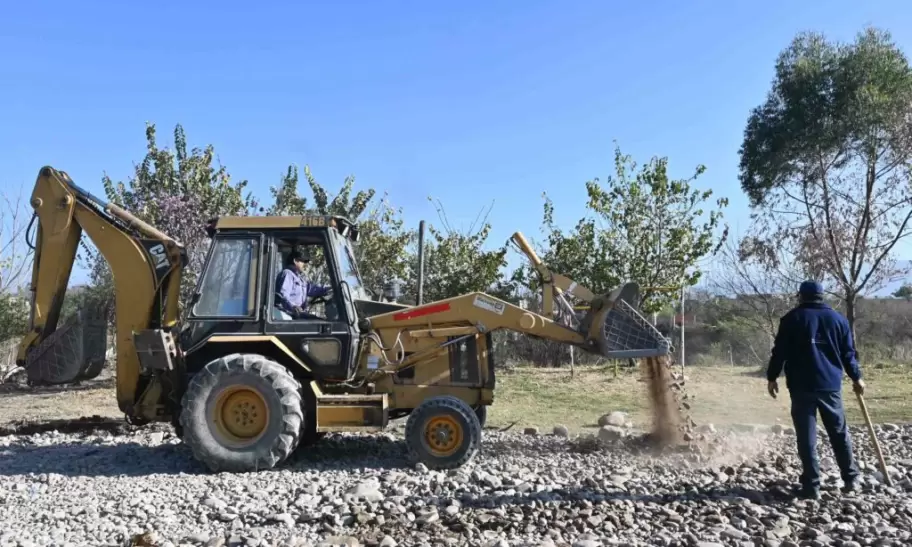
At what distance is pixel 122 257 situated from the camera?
7.64m

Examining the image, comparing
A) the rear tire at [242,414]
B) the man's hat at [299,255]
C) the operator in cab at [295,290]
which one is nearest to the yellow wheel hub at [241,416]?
the rear tire at [242,414]

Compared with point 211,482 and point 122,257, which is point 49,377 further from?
point 211,482

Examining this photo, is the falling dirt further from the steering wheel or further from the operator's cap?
the steering wheel

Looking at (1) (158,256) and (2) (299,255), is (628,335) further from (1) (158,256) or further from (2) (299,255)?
(1) (158,256)

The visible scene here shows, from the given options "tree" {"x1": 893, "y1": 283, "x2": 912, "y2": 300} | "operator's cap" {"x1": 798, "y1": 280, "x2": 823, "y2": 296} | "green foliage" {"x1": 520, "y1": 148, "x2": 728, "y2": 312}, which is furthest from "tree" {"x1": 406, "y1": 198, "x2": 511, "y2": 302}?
"tree" {"x1": 893, "y1": 283, "x2": 912, "y2": 300}

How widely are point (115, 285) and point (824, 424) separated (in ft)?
21.5

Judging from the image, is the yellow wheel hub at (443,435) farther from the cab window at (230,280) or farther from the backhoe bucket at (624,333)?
the cab window at (230,280)

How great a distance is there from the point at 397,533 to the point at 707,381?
42.5 ft

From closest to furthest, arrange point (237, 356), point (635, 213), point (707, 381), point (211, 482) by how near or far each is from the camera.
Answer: point (211, 482) < point (237, 356) < point (707, 381) < point (635, 213)

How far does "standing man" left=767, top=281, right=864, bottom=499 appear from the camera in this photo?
19.4ft

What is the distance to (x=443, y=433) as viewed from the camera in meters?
7.12

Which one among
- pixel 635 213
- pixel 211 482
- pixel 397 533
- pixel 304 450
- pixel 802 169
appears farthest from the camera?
pixel 802 169

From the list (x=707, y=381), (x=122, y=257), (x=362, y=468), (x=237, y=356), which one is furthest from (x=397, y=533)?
(x=707, y=381)

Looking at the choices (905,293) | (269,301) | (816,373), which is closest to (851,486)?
(816,373)
